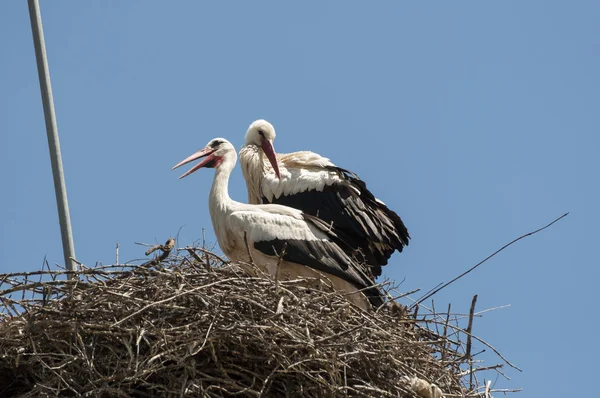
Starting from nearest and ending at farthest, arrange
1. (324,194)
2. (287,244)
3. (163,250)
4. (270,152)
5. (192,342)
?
(192,342)
(163,250)
(287,244)
(324,194)
(270,152)

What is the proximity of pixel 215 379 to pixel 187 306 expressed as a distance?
0.49 metres

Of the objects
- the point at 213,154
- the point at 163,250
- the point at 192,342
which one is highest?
the point at 213,154

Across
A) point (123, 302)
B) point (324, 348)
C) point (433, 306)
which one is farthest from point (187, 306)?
point (433, 306)

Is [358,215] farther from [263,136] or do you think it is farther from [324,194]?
[263,136]

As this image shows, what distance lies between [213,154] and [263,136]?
3.63 feet

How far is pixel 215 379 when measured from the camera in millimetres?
6504

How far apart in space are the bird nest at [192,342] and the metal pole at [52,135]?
0.48 metres

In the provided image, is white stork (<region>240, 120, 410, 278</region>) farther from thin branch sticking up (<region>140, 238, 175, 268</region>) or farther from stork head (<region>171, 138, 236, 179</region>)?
thin branch sticking up (<region>140, 238, 175, 268</region>)

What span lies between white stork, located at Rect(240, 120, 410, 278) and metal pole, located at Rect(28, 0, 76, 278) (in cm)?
239

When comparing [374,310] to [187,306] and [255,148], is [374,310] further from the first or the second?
[255,148]

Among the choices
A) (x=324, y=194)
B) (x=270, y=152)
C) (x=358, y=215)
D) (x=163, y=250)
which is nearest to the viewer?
(x=163, y=250)

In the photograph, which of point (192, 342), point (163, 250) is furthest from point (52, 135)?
point (192, 342)

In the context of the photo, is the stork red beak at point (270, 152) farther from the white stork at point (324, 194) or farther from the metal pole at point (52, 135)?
the metal pole at point (52, 135)

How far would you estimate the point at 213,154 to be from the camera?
9.29 metres
